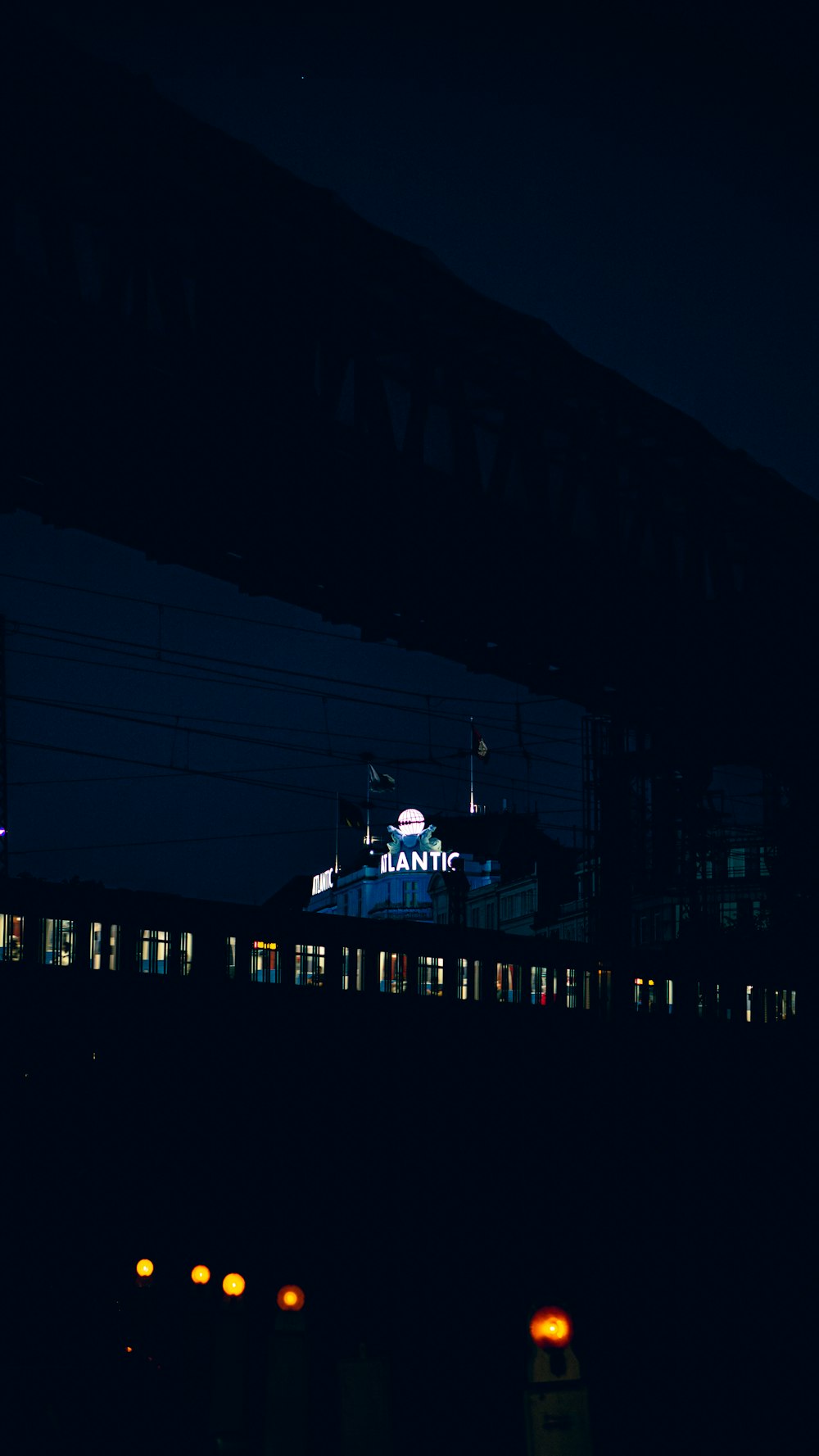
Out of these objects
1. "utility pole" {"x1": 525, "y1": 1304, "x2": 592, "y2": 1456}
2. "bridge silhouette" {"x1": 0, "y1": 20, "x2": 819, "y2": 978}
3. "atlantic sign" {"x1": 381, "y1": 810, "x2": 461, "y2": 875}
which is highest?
"atlantic sign" {"x1": 381, "y1": 810, "x2": 461, "y2": 875}

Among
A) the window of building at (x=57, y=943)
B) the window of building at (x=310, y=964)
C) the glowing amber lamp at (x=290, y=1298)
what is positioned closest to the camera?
the glowing amber lamp at (x=290, y=1298)

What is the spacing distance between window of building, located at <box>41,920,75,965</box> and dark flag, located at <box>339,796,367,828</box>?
37.4 m

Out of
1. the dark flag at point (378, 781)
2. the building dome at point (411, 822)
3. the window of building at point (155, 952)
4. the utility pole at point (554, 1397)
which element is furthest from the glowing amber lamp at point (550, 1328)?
the building dome at point (411, 822)

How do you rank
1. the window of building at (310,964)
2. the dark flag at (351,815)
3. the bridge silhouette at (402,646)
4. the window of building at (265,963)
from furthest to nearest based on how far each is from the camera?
1. the dark flag at (351,815)
2. the window of building at (310,964)
3. the window of building at (265,963)
4. the bridge silhouette at (402,646)

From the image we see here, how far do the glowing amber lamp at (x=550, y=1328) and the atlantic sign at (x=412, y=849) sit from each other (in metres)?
124

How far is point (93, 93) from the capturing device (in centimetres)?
1229

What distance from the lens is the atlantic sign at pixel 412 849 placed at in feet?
431

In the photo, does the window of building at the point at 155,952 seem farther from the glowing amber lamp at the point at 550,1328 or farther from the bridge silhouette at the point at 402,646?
the glowing amber lamp at the point at 550,1328

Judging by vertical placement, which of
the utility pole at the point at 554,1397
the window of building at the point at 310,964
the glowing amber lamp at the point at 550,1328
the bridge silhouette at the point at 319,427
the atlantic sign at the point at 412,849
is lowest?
the utility pole at the point at 554,1397

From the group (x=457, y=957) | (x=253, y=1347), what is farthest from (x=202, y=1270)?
(x=457, y=957)

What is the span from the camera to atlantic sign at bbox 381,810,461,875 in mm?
131250

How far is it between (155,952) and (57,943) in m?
1.76

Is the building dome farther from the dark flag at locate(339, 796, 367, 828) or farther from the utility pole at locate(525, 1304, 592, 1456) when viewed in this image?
the utility pole at locate(525, 1304, 592, 1456)

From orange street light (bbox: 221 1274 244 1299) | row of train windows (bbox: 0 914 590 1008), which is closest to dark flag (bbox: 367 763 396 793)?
row of train windows (bbox: 0 914 590 1008)
